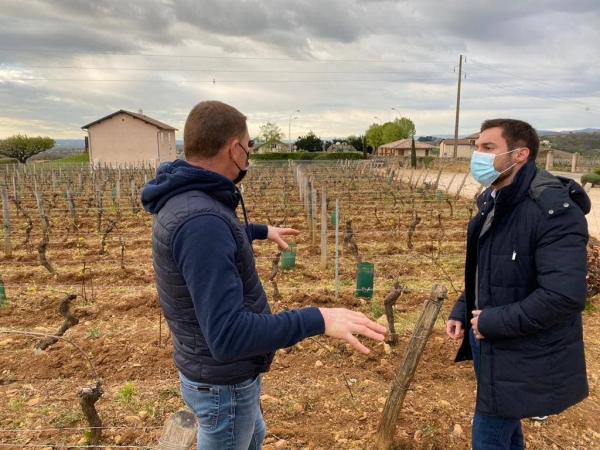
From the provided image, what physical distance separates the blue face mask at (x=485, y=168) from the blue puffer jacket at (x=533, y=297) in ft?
0.59

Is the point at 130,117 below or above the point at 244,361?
above

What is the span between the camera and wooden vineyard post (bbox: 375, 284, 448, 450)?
2.41m

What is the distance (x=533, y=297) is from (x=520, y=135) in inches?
30.1

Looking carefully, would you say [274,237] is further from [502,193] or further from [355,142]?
[355,142]

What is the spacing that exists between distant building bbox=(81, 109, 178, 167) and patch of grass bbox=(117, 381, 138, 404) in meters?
37.0

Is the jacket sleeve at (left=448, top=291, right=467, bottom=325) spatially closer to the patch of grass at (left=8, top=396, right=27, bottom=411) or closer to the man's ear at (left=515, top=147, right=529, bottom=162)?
the man's ear at (left=515, top=147, right=529, bottom=162)

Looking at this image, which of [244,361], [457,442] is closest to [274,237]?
[244,361]

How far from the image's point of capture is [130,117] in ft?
128

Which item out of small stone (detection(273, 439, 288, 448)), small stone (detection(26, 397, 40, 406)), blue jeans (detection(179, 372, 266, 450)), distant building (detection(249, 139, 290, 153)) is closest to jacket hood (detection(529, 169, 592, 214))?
blue jeans (detection(179, 372, 266, 450))

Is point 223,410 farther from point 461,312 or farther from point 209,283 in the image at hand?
point 461,312

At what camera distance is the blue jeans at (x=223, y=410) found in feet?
5.33

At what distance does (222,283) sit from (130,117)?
4191 cm

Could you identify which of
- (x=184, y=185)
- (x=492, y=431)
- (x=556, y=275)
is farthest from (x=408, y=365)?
(x=184, y=185)

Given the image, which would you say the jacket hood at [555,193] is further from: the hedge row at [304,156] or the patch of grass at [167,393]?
the hedge row at [304,156]
